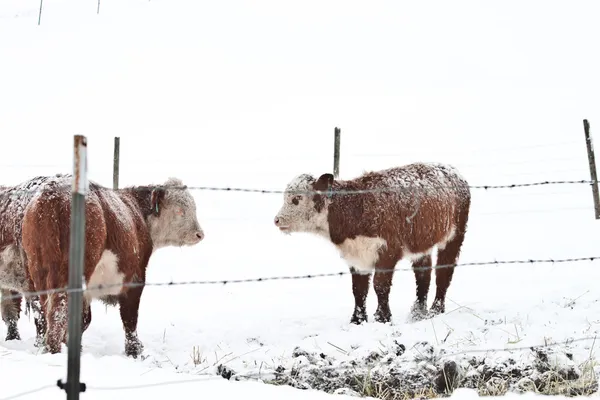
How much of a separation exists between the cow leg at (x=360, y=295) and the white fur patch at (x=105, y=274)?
112 inches

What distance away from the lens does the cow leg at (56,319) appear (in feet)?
20.0

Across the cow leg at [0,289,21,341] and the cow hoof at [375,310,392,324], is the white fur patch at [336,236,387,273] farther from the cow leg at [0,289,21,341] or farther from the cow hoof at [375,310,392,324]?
the cow leg at [0,289,21,341]

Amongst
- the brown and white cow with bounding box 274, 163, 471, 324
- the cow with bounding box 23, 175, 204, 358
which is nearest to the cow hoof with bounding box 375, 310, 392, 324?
the brown and white cow with bounding box 274, 163, 471, 324

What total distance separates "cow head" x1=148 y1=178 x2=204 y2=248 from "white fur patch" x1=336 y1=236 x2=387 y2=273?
5.71ft

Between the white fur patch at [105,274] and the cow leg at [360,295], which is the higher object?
the white fur patch at [105,274]

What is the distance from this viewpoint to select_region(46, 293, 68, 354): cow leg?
6.10 meters

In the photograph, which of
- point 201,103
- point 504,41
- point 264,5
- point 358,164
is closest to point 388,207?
point 358,164

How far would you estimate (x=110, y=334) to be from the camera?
335 inches

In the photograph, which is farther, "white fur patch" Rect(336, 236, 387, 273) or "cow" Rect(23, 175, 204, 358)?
"white fur patch" Rect(336, 236, 387, 273)

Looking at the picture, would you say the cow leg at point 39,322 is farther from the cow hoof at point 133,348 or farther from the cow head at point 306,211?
the cow head at point 306,211

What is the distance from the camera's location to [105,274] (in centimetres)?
700

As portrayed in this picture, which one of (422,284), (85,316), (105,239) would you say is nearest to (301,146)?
(422,284)

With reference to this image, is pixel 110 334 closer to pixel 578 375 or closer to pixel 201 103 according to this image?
pixel 578 375

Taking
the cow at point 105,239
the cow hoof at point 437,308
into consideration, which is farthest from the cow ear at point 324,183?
the cow hoof at point 437,308
